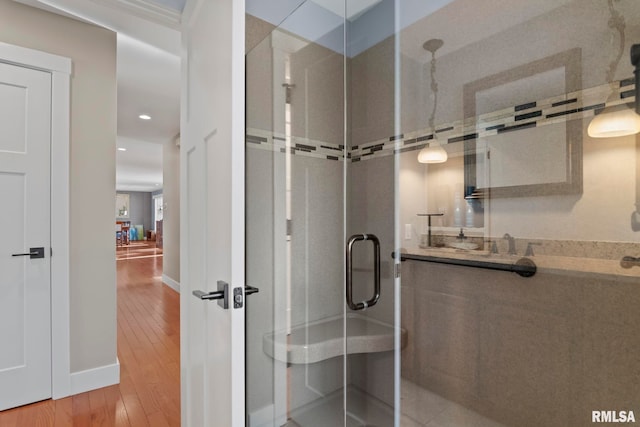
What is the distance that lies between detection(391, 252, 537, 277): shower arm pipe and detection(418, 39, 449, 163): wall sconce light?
0.47m

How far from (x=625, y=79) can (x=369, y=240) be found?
3.51 feet

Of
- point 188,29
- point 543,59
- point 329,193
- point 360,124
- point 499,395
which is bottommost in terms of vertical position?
point 499,395

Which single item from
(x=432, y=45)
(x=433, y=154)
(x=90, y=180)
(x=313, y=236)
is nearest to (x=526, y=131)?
(x=433, y=154)

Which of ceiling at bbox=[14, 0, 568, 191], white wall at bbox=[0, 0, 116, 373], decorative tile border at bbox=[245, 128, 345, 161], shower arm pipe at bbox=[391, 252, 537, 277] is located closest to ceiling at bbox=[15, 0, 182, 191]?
ceiling at bbox=[14, 0, 568, 191]

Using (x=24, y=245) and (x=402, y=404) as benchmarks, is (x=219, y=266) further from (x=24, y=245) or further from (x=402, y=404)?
(x=24, y=245)

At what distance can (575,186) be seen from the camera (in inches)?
46.3

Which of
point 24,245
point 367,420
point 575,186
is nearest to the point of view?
point 575,186

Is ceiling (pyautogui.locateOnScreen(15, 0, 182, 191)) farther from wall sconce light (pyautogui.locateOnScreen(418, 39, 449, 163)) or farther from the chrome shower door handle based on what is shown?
the chrome shower door handle

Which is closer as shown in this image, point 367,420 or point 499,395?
point 499,395

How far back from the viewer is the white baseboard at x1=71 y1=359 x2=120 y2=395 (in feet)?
7.40

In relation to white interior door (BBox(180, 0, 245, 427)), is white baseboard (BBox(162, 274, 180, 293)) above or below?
below

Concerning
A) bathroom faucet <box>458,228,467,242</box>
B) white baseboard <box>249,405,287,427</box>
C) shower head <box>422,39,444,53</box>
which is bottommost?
white baseboard <box>249,405,287,427</box>

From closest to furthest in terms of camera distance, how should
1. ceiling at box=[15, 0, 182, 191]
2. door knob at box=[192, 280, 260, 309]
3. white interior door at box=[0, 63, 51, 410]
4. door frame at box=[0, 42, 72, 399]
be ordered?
door knob at box=[192, 280, 260, 309] → ceiling at box=[15, 0, 182, 191] → white interior door at box=[0, 63, 51, 410] → door frame at box=[0, 42, 72, 399]

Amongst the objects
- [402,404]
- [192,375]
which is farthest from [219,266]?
[402,404]
